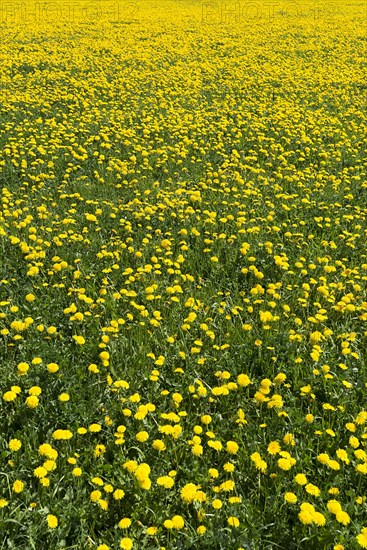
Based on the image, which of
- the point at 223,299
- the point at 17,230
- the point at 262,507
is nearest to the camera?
the point at 262,507

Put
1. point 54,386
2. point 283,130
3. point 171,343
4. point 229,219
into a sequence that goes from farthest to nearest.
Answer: point 283,130 → point 229,219 → point 171,343 → point 54,386

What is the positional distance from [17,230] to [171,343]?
93.7 inches

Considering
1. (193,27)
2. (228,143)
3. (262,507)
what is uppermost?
(193,27)

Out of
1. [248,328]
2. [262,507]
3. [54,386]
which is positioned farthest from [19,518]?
[248,328]

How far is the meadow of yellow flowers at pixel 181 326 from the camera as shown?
2.46 metres

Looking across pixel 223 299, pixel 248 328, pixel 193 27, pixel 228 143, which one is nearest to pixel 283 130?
pixel 228 143

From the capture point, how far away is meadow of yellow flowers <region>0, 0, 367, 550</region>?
8.06ft

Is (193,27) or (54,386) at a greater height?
(193,27)

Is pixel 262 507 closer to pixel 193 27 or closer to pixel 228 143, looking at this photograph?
pixel 228 143

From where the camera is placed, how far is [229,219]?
17.6ft

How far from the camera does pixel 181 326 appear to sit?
379cm

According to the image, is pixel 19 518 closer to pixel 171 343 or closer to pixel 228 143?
pixel 171 343

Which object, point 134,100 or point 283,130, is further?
point 134,100

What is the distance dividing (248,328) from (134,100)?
742 cm
